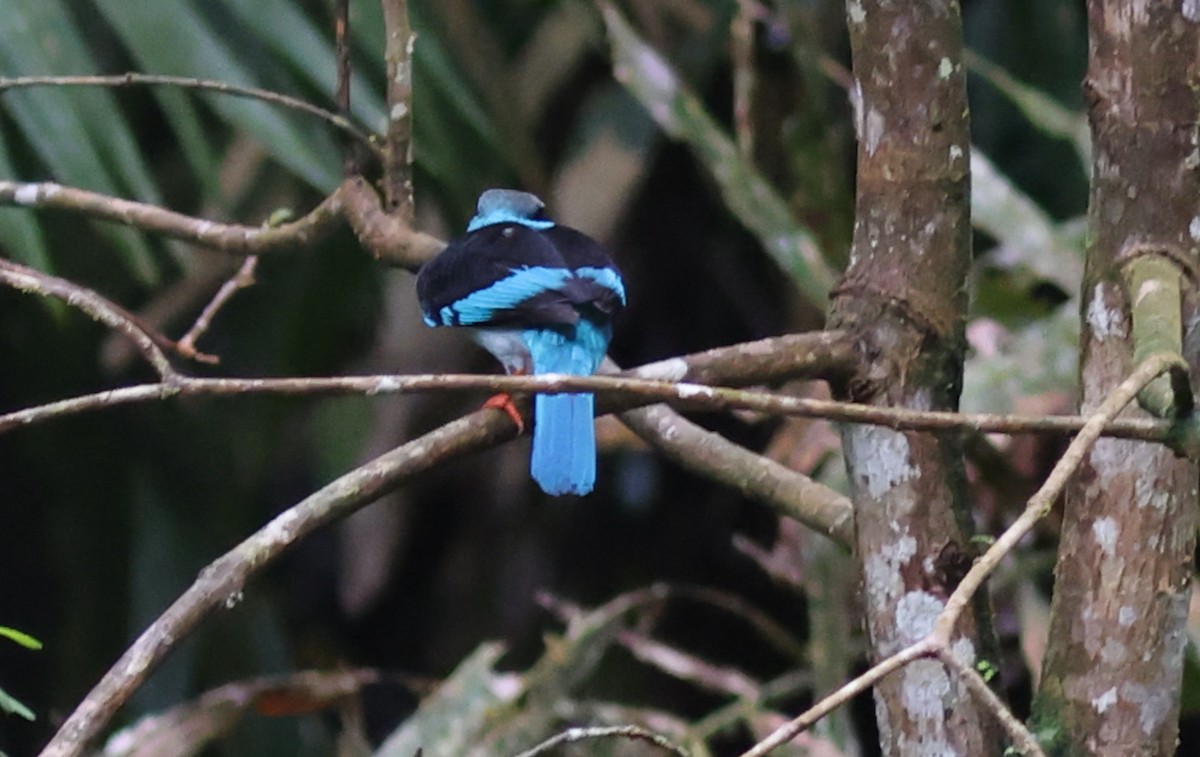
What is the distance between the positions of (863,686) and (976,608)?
49cm

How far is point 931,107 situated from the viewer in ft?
4.13

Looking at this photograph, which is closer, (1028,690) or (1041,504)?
(1041,504)

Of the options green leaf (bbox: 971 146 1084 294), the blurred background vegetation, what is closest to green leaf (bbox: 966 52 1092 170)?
the blurred background vegetation

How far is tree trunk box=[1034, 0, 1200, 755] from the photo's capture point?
113cm

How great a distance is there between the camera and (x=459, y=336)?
129 inches

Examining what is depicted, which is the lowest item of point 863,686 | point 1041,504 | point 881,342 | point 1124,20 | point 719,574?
point 863,686

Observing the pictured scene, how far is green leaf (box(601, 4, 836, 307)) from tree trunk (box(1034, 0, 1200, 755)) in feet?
4.07

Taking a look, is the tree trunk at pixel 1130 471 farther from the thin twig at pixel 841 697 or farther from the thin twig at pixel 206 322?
the thin twig at pixel 206 322

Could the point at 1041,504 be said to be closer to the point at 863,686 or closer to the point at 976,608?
the point at 863,686

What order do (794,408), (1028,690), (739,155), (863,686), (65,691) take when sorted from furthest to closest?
(65,691), (1028,690), (739,155), (794,408), (863,686)

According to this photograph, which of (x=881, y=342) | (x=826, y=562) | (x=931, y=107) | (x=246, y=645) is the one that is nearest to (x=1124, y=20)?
(x=931, y=107)

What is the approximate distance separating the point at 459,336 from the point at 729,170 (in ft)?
3.24

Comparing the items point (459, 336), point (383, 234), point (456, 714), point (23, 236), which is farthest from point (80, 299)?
point (459, 336)

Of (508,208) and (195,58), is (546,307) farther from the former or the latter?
(195,58)
